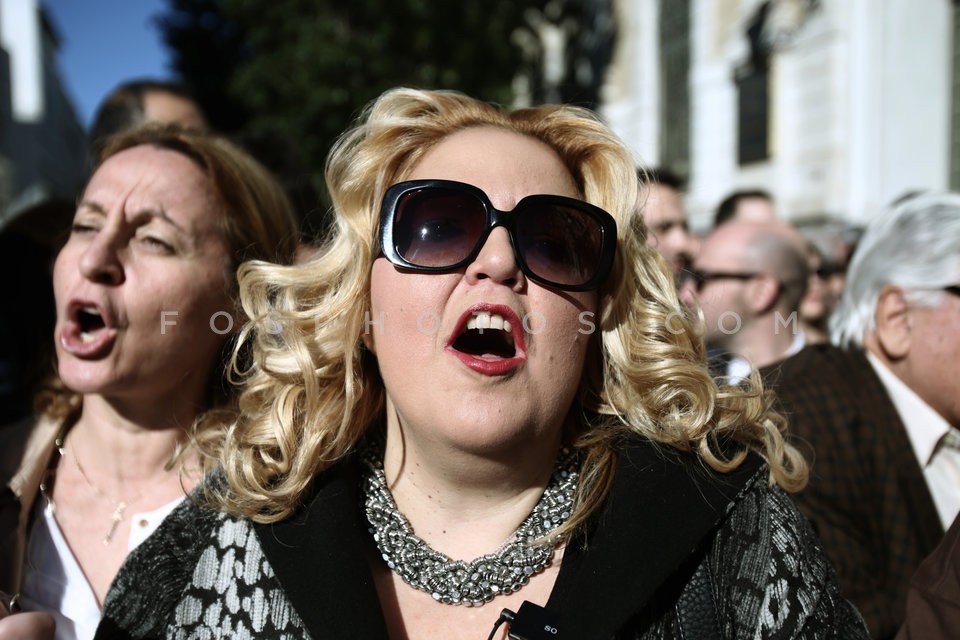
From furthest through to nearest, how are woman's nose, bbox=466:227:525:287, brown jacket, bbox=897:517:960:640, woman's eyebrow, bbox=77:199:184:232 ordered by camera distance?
woman's eyebrow, bbox=77:199:184:232, woman's nose, bbox=466:227:525:287, brown jacket, bbox=897:517:960:640

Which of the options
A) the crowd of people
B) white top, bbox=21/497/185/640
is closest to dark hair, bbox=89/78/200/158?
the crowd of people

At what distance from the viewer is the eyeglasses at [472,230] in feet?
5.59

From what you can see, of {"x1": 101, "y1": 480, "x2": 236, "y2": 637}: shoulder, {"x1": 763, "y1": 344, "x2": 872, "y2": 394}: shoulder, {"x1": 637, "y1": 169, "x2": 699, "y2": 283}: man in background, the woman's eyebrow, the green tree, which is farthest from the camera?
the green tree

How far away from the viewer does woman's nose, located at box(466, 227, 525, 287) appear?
1.69m

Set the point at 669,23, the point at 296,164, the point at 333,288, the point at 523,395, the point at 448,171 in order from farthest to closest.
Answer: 1. the point at 669,23
2. the point at 296,164
3. the point at 333,288
4. the point at 448,171
5. the point at 523,395

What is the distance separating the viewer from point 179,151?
237cm

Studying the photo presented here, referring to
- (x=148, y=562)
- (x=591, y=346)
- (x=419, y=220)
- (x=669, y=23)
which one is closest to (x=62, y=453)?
(x=148, y=562)

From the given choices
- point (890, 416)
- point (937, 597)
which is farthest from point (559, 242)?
point (890, 416)

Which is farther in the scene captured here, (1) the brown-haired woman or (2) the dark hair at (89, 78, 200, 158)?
(2) the dark hair at (89, 78, 200, 158)

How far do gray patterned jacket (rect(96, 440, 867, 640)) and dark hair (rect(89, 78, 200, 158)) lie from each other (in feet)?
10.1

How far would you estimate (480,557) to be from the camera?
5.91ft

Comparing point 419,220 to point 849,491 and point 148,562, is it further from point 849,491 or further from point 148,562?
point 849,491

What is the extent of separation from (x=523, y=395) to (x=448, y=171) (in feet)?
1.74

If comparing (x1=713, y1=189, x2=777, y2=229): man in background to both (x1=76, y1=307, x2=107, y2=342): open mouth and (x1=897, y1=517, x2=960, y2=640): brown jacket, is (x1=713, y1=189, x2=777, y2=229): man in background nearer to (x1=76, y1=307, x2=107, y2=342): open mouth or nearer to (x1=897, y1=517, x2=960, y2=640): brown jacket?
(x1=897, y1=517, x2=960, y2=640): brown jacket
